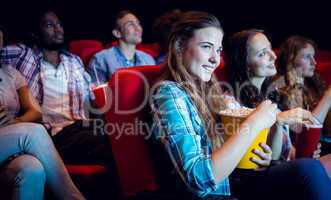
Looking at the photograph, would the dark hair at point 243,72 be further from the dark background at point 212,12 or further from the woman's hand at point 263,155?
the dark background at point 212,12

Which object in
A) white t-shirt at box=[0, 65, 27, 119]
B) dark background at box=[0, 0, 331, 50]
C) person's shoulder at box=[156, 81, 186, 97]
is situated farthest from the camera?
dark background at box=[0, 0, 331, 50]

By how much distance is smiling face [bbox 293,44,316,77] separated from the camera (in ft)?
8.11

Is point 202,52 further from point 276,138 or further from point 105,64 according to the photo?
point 105,64

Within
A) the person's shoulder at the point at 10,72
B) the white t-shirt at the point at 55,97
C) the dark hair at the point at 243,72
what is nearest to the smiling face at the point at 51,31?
the white t-shirt at the point at 55,97

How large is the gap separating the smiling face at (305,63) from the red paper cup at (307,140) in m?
0.82

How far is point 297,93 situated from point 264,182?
1101mm

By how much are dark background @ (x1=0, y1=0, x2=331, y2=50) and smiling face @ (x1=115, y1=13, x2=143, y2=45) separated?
572mm

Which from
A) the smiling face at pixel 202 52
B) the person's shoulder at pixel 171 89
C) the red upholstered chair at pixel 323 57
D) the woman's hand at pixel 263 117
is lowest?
the red upholstered chair at pixel 323 57

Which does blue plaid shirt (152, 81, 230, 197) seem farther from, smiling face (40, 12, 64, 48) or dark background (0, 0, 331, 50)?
dark background (0, 0, 331, 50)

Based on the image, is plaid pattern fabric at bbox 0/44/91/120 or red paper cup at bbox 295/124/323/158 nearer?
Result: red paper cup at bbox 295/124/323/158

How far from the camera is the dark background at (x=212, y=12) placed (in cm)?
376

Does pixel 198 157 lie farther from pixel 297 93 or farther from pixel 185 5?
pixel 185 5

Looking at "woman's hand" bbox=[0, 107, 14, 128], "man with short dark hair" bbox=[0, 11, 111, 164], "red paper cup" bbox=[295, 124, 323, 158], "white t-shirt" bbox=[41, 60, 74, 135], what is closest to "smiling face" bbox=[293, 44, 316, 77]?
"red paper cup" bbox=[295, 124, 323, 158]

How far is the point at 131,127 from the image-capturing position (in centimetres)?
140
